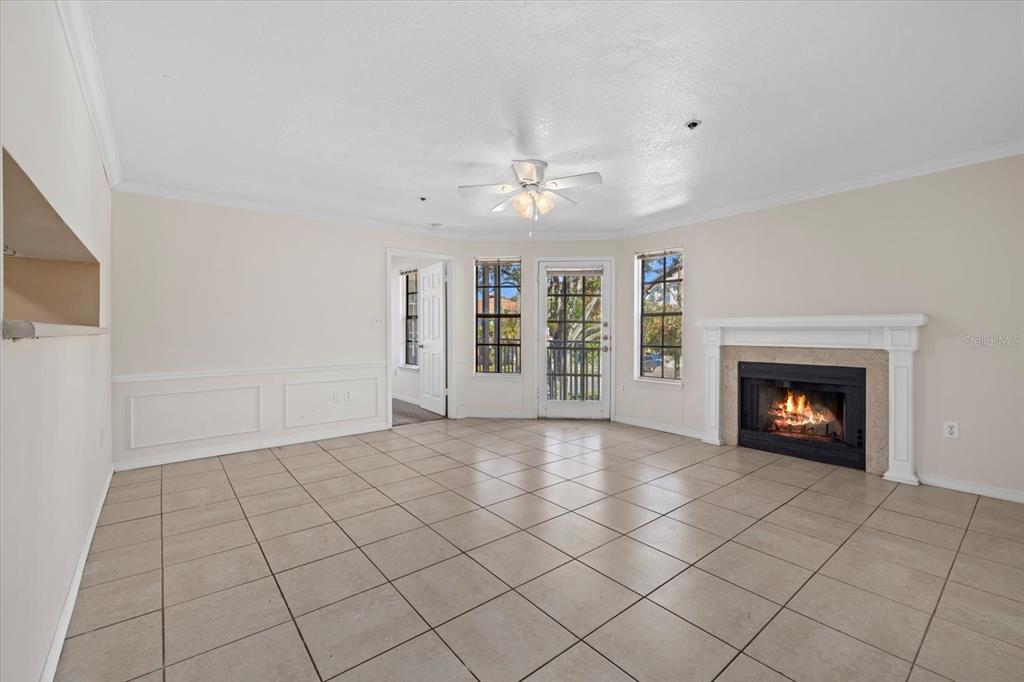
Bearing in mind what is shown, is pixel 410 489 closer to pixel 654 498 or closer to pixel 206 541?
pixel 206 541

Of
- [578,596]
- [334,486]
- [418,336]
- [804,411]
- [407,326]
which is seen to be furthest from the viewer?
[407,326]

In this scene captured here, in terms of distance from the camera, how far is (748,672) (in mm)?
1712

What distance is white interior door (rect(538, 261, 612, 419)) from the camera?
6.21 meters

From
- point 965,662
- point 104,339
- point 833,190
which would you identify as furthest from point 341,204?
point 965,662

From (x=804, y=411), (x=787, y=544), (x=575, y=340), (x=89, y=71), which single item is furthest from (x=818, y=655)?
(x=575, y=340)

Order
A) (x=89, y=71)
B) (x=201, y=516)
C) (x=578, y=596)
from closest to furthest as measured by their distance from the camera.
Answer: (x=578, y=596)
(x=89, y=71)
(x=201, y=516)

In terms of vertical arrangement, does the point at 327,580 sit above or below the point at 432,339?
below

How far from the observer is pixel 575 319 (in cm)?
627

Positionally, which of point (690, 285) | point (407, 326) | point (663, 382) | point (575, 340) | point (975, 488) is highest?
point (690, 285)

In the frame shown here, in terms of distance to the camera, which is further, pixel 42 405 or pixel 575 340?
pixel 575 340

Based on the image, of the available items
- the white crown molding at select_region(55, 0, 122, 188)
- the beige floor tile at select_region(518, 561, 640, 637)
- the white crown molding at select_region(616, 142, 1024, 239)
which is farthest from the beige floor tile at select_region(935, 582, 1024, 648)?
the white crown molding at select_region(55, 0, 122, 188)

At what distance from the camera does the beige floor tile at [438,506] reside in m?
3.10

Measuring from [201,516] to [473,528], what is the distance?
1.83 metres

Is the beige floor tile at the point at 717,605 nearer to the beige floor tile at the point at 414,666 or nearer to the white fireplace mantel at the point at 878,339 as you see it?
the beige floor tile at the point at 414,666
